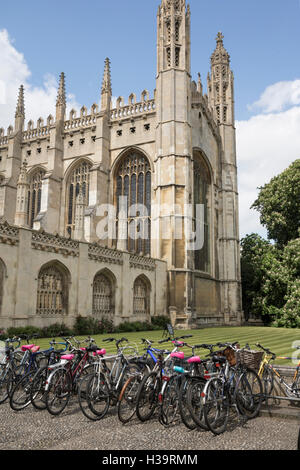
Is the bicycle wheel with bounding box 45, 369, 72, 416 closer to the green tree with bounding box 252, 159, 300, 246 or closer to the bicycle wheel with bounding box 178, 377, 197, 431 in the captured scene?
the bicycle wheel with bounding box 178, 377, 197, 431

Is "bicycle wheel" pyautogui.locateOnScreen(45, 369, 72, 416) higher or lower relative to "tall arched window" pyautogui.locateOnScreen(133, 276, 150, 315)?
lower

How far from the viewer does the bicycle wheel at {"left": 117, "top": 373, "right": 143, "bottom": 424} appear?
494cm

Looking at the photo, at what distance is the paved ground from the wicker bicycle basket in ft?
2.38

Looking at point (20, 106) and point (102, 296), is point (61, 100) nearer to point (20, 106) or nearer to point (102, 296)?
point (20, 106)

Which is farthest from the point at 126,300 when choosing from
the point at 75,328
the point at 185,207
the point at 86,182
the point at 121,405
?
the point at 121,405

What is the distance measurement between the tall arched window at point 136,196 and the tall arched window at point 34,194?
702 centimetres

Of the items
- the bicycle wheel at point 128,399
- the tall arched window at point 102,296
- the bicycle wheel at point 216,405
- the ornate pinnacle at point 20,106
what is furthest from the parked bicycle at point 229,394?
the ornate pinnacle at point 20,106

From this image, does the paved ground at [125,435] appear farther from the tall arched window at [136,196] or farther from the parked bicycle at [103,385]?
the tall arched window at [136,196]

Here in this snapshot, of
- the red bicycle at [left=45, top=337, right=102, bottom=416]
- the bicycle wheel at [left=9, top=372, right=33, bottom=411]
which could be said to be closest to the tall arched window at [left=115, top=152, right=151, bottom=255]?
the red bicycle at [left=45, top=337, right=102, bottom=416]

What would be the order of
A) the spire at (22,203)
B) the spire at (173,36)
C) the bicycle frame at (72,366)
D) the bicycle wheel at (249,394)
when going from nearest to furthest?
the bicycle wheel at (249,394) < the bicycle frame at (72,366) < the spire at (22,203) < the spire at (173,36)

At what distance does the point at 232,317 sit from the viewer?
29.1m

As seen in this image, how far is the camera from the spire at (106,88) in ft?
93.8

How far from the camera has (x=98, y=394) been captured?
207 inches

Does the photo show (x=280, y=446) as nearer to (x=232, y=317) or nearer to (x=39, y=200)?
(x=232, y=317)
